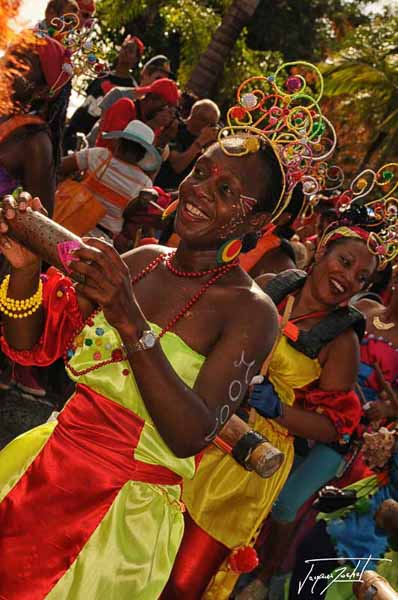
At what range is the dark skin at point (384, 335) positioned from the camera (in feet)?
16.8

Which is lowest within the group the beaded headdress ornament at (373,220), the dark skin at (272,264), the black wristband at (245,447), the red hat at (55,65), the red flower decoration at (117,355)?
the black wristband at (245,447)

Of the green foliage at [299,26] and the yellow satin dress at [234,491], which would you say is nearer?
the yellow satin dress at [234,491]

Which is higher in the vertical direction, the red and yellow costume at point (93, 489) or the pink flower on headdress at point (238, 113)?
the pink flower on headdress at point (238, 113)

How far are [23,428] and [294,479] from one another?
5.54ft

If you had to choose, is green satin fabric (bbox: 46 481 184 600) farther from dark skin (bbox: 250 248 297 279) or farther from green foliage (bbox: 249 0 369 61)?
green foliage (bbox: 249 0 369 61)

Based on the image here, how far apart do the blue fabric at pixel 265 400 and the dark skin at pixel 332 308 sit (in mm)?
175

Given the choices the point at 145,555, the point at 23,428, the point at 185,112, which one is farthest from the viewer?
the point at 185,112

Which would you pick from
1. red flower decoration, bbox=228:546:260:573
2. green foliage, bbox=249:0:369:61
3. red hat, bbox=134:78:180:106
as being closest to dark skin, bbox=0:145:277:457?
red flower decoration, bbox=228:546:260:573

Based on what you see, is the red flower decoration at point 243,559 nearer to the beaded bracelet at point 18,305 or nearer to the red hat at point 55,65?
the beaded bracelet at point 18,305

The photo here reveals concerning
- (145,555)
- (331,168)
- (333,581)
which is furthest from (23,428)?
(145,555)

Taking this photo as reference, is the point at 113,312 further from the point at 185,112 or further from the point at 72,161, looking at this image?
the point at 185,112

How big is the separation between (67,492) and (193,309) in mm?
645

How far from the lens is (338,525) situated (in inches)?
178

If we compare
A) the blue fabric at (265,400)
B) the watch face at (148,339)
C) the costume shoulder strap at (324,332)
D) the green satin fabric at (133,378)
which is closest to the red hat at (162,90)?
the costume shoulder strap at (324,332)
